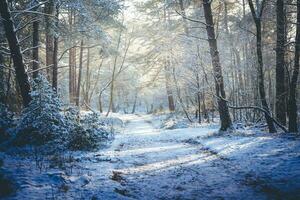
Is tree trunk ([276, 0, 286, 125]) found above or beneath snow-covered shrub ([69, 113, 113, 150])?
above

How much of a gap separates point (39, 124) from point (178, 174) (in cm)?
535

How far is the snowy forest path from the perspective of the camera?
20.3 ft

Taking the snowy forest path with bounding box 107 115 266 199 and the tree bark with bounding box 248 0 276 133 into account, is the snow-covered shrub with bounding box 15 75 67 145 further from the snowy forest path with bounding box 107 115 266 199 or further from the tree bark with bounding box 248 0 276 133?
the tree bark with bounding box 248 0 276 133

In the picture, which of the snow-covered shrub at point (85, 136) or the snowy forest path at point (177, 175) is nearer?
the snowy forest path at point (177, 175)

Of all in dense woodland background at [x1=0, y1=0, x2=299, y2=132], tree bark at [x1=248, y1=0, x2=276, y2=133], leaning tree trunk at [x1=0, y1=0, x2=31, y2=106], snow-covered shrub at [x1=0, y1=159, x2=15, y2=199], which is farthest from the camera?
dense woodland background at [x1=0, y1=0, x2=299, y2=132]

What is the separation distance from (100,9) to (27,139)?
12.1m

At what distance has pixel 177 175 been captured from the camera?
7.58 metres

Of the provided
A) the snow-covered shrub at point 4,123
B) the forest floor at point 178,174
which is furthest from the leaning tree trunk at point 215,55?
the snow-covered shrub at point 4,123

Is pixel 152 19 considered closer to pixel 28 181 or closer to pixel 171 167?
pixel 171 167

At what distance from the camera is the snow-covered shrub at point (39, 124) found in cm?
1080

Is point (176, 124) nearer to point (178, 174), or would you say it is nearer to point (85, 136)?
point (85, 136)

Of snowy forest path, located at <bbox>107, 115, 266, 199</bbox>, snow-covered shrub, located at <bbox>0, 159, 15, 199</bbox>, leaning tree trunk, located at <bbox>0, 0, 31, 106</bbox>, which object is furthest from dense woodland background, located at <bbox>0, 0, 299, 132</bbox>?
snow-covered shrub, located at <bbox>0, 159, 15, 199</bbox>

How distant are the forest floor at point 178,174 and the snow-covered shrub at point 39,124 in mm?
1251

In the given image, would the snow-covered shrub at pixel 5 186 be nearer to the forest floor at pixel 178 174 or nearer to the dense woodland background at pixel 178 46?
the forest floor at pixel 178 174
